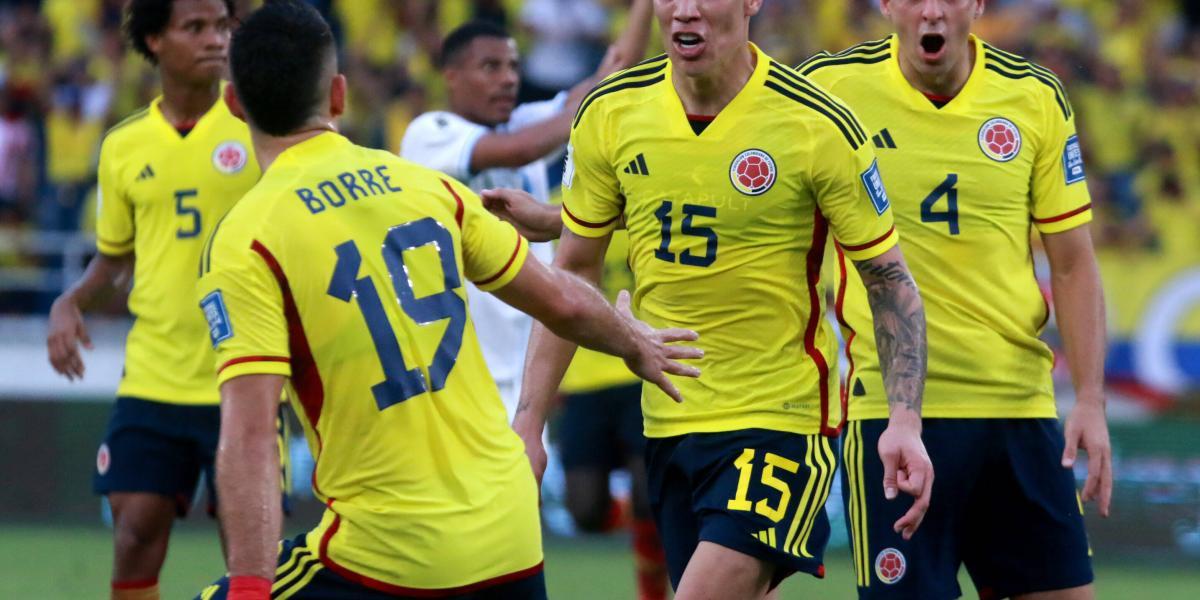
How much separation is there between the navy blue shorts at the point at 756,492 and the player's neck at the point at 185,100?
10.00 feet

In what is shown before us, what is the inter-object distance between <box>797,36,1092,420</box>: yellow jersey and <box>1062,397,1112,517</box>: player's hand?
0.20 metres

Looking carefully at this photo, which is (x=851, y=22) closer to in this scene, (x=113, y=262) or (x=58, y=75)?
(x=58, y=75)

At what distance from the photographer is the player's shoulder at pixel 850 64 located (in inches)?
253

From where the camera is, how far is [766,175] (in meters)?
5.75

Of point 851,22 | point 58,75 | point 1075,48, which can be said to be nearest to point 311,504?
point 58,75

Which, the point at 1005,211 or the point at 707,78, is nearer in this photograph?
the point at 707,78

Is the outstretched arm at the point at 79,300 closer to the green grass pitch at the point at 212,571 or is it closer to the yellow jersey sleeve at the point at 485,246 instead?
the green grass pitch at the point at 212,571

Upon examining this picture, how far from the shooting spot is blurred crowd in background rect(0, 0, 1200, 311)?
15.3 metres

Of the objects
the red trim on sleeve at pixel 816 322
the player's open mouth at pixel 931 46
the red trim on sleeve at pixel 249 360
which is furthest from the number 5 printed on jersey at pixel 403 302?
the player's open mouth at pixel 931 46

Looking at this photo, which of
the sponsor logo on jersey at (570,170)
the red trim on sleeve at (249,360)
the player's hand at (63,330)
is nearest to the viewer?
the red trim on sleeve at (249,360)

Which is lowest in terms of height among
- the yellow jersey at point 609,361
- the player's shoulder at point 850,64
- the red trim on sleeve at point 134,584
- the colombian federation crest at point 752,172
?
the red trim on sleeve at point 134,584

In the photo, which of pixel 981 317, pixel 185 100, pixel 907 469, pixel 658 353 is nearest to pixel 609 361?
pixel 185 100

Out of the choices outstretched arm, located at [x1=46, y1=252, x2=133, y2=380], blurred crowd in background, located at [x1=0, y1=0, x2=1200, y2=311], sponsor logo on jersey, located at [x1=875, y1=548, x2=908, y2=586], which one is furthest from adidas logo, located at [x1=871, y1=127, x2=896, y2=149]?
blurred crowd in background, located at [x1=0, y1=0, x2=1200, y2=311]

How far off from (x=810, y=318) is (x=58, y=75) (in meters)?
12.1
